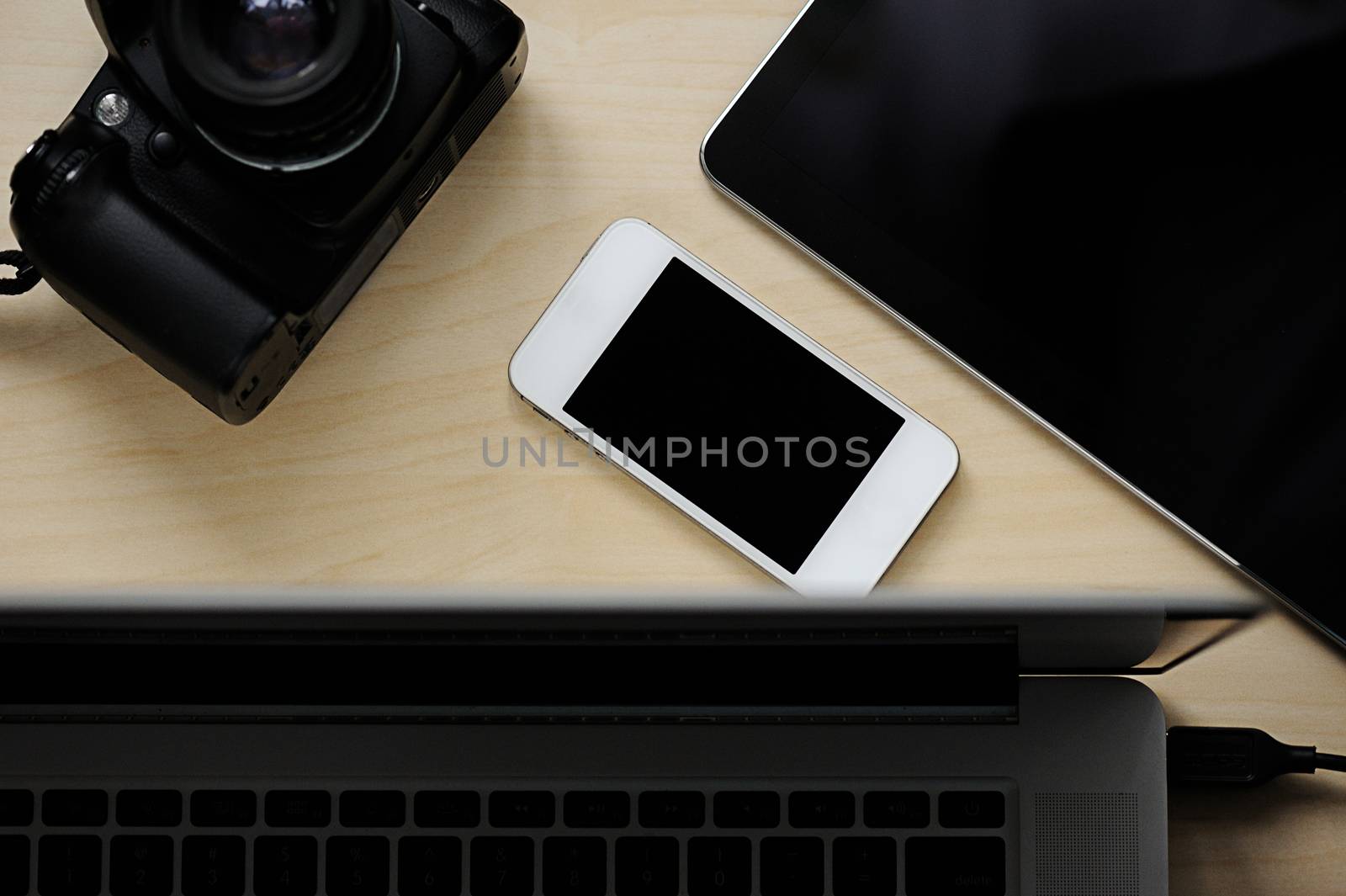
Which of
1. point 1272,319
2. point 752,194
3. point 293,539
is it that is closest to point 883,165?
point 752,194

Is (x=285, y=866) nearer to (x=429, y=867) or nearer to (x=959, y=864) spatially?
(x=429, y=867)

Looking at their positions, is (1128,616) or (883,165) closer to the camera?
(1128,616)

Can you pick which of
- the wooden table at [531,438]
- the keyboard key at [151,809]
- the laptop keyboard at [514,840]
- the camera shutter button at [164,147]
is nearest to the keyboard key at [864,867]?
the laptop keyboard at [514,840]

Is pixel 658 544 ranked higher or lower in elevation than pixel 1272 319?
lower

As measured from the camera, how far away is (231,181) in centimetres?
45

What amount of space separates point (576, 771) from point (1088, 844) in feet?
0.55

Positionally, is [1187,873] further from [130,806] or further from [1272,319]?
[130,806]

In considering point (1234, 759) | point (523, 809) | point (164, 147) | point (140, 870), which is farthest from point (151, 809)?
point (1234, 759)

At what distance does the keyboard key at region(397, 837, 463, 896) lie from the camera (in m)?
0.42

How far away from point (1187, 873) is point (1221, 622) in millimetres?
166

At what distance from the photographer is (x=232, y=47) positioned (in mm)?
413

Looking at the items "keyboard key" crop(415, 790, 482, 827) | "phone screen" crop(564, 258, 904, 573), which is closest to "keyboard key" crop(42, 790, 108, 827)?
"keyboard key" crop(415, 790, 482, 827)

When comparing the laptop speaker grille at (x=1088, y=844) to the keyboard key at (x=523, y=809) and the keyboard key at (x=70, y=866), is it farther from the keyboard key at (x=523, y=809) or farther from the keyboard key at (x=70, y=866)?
the keyboard key at (x=70, y=866)

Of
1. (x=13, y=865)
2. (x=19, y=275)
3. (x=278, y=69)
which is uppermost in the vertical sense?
(x=278, y=69)
